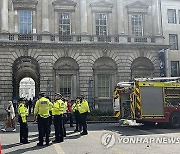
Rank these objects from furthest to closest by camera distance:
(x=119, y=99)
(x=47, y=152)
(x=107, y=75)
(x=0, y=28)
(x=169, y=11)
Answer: (x=169, y=11), (x=107, y=75), (x=0, y=28), (x=119, y=99), (x=47, y=152)

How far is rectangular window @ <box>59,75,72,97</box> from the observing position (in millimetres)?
28969

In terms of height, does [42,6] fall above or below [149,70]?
above

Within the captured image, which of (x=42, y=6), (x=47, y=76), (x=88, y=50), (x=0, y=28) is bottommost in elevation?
(x=47, y=76)

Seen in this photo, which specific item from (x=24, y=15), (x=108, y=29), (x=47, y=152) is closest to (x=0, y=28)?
(x=24, y=15)

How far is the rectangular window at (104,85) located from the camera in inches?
1173

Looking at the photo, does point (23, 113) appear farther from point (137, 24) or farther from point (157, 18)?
point (157, 18)

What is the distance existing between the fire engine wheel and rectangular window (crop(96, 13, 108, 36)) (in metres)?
15.4

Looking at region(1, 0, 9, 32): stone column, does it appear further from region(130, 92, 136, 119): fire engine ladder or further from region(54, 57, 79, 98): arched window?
region(130, 92, 136, 119): fire engine ladder

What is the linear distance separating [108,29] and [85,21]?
8.80 ft

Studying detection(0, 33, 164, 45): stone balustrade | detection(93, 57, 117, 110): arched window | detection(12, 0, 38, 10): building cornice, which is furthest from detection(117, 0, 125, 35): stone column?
detection(12, 0, 38, 10): building cornice

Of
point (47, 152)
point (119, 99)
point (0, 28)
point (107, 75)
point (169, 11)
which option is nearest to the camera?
point (47, 152)

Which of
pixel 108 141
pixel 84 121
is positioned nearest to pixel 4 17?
pixel 84 121

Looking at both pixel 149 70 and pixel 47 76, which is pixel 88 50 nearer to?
pixel 47 76

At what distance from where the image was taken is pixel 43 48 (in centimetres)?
2819
